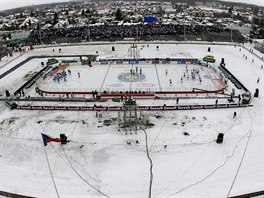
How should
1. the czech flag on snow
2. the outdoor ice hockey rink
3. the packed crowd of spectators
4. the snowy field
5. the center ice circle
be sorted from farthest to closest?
1. the packed crowd of spectators
2. the center ice circle
3. the outdoor ice hockey rink
4. the czech flag on snow
5. the snowy field

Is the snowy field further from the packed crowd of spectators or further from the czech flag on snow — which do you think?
the packed crowd of spectators

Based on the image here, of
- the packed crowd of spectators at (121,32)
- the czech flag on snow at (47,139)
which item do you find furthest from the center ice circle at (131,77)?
the packed crowd of spectators at (121,32)

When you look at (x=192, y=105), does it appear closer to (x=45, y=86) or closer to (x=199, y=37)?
(x=45, y=86)

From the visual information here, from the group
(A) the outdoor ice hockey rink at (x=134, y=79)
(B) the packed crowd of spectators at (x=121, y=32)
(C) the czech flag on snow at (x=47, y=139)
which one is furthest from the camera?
(B) the packed crowd of spectators at (x=121, y=32)

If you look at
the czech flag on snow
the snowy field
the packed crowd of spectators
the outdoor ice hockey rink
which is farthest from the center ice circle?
the packed crowd of spectators

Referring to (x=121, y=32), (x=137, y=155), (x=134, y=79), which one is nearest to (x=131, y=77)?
(x=134, y=79)

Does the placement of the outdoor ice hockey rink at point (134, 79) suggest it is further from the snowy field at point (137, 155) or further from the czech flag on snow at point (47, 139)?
the czech flag on snow at point (47, 139)

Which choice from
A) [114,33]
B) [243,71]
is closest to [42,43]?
[114,33]
